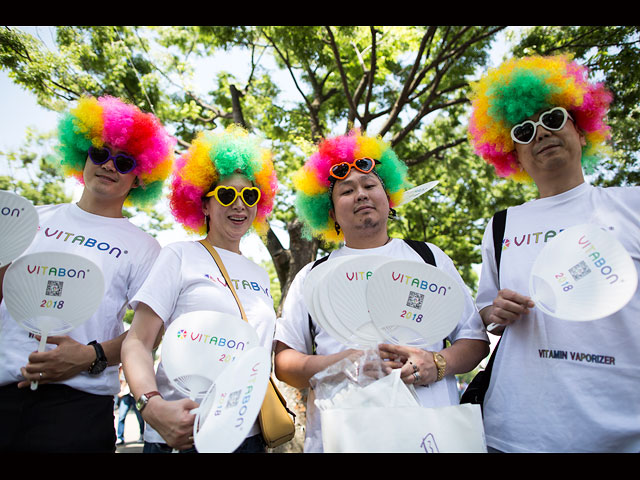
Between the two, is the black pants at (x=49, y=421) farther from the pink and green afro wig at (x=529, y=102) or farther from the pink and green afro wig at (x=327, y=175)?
the pink and green afro wig at (x=529, y=102)

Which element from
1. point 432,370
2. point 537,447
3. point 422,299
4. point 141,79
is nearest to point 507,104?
point 422,299

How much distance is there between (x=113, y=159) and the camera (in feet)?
8.41

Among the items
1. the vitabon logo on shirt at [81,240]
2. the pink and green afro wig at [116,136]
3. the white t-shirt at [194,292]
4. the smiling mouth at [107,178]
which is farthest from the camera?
the pink and green afro wig at [116,136]

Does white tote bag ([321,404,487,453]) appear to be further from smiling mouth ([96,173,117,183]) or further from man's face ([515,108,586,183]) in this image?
smiling mouth ([96,173,117,183])

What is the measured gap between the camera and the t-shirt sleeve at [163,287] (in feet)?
6.43

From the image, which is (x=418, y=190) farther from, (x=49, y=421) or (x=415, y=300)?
(x=49, y=421)

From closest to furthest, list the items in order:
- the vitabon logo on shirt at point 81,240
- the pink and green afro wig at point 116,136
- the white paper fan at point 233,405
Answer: the white paper fan at point 233,405 → the vitabon logo on shirt at point 81,240 → the pink and green afro wig at point 116,136

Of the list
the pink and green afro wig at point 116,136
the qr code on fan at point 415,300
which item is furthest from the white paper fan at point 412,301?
the pink and green afro wig at point 116,136


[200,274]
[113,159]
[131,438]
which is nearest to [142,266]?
[200,274]

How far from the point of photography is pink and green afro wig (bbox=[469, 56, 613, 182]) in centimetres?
238

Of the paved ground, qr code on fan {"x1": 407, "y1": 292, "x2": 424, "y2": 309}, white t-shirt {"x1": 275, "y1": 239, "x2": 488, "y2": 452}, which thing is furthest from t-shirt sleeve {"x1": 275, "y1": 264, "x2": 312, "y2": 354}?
the paved ground

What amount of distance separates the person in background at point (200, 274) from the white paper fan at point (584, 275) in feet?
4.43

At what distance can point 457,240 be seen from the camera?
10430 mm

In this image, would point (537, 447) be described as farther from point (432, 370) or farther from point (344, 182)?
point (344, 182)
